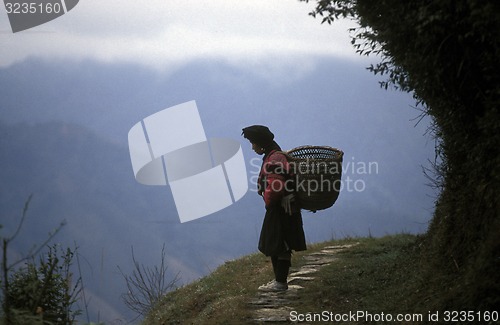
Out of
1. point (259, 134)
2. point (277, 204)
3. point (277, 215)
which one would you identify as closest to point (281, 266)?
point (277, 215)

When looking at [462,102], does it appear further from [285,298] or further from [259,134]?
[285,298]

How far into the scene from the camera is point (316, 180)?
344 inches

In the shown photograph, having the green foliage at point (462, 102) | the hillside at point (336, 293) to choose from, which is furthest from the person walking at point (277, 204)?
the green foliage at point (462, 102)

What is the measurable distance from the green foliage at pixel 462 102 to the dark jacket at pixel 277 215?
1998mm

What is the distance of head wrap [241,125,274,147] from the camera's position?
907cm

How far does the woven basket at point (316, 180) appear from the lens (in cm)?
874

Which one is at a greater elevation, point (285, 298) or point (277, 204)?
point (277, 204)

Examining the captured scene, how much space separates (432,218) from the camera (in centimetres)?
959

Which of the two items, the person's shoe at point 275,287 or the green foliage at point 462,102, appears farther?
the person's shoe at point 275,287

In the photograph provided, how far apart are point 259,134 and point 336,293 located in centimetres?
257

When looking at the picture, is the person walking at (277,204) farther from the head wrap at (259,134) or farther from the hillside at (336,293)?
the hillside at (336,293)

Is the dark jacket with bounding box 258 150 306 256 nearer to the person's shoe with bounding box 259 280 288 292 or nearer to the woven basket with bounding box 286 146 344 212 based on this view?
the woven basket with bounding box 286 146 344 212

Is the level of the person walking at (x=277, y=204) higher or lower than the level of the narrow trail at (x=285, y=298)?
higher

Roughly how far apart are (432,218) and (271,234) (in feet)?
8.49
